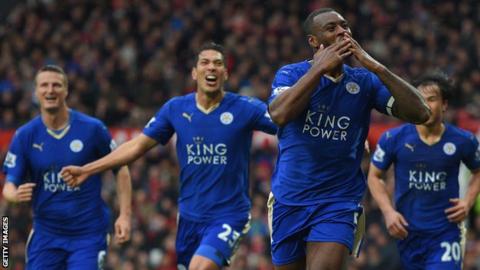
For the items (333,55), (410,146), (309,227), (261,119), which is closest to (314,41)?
(333,55)

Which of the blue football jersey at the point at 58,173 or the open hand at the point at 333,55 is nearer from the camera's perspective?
the open hand at the point at 333,55

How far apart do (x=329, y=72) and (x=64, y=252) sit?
339cm

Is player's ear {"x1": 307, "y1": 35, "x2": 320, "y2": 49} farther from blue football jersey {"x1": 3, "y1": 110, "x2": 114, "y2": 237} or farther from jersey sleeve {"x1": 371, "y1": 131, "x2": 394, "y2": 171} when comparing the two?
blue football jersey {"x1": 3, "y1": 110, "x2": 114, "y2": 237}

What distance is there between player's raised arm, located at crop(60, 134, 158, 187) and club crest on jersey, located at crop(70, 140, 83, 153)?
47 centimetres

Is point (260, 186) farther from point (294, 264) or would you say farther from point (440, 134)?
point (294, 264)

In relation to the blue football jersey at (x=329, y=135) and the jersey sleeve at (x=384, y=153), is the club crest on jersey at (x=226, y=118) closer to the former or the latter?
the jersey sleeve at (x=384, y=153)

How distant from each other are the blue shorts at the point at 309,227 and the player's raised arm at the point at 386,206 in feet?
6.50

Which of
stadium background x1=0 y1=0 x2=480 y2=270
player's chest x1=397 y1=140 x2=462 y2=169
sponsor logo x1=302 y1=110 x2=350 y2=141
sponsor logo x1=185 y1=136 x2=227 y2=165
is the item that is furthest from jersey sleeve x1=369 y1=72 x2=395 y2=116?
stadium background x1=0 y1=0 x2=480 y2=270

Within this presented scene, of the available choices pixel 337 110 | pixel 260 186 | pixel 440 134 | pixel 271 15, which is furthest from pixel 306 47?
pixel 337 110

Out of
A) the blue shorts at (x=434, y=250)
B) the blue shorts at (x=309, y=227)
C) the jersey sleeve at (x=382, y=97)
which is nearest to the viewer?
the blue shorts at (x=309, y=227)

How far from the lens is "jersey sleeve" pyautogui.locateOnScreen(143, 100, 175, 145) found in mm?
10312

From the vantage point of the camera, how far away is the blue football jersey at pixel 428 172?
10516 millimetres

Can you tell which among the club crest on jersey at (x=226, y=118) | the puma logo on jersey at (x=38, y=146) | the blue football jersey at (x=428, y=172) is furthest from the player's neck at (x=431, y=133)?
the puma logo on jersey at (x=38, y=146)

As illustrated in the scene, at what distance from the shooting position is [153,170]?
20.5m
